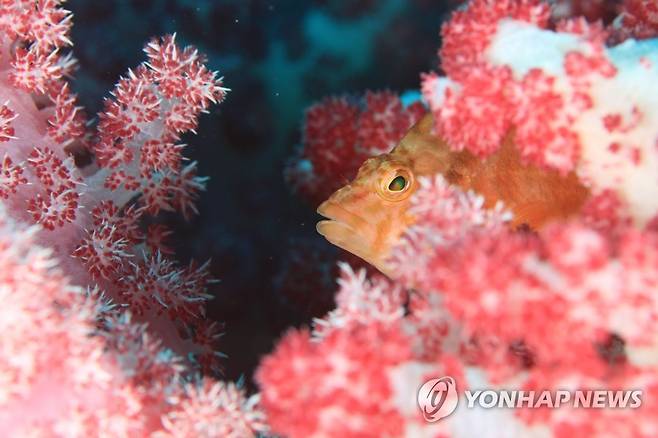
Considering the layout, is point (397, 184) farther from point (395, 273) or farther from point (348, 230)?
point (395, 273)

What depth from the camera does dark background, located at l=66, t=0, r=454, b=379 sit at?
13.4 feet

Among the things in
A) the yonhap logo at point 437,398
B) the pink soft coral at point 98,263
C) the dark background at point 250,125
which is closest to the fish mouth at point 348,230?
the pink soft coral at point 98,263

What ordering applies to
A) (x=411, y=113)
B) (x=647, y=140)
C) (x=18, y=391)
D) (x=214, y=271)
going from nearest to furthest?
(x=18, y=391) → (x=647, y=140) → (x=411, y=113) → (x=214, y=271)

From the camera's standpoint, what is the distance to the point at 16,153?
113 inches

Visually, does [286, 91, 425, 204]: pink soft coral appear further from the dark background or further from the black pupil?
the black pupil

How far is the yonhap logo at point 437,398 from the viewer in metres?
1.89

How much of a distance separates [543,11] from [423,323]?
1.27 metres

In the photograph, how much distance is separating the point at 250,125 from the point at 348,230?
1.48m

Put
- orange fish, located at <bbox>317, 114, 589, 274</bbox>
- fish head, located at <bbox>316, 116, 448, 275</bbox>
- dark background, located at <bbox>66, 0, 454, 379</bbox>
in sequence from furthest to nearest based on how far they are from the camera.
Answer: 1. dark background, located at <bbox>66, 0, 454, 379</bbox>
2. fish head, located at <bbox>316, 116, 448, 275</bbox>
3. orange fish, located at <bbox>317, 114, 589, 274</bbox>

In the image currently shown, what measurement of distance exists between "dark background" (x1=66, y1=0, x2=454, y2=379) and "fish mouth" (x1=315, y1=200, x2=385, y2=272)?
3.28 ft

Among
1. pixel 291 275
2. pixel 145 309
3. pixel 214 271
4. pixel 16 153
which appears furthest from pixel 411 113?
pixel 16 153

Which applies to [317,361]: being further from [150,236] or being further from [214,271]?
[214,271]

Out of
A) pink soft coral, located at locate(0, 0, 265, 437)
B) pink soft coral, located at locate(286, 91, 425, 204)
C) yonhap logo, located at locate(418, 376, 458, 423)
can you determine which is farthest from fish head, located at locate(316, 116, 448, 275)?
yonhap logo, located at locate(418, 376, 458, 423)

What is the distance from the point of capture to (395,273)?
2.14m
